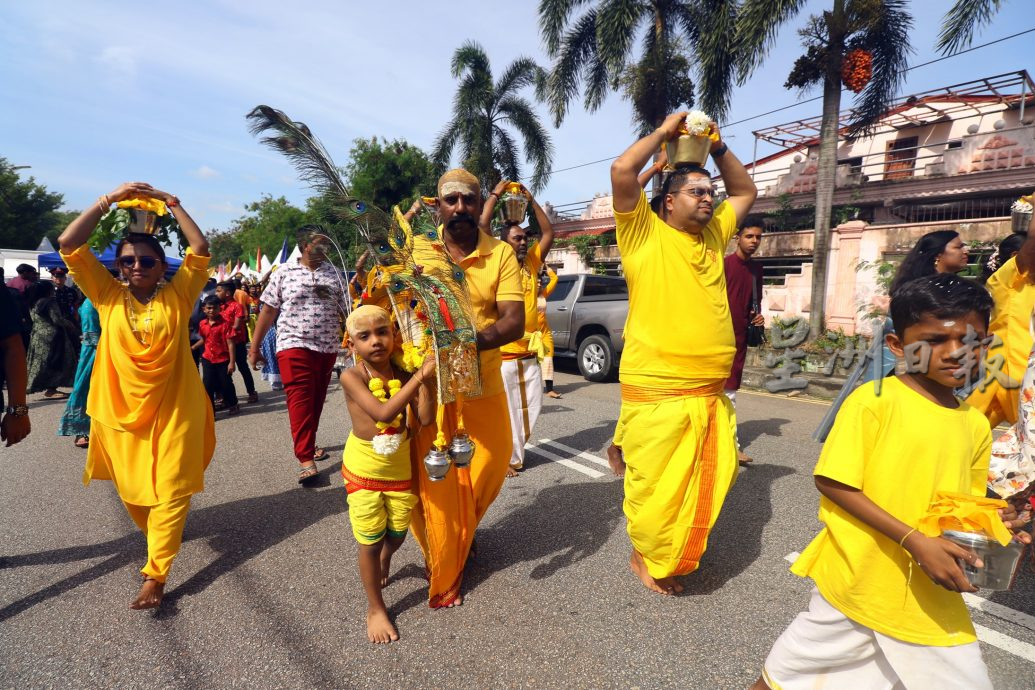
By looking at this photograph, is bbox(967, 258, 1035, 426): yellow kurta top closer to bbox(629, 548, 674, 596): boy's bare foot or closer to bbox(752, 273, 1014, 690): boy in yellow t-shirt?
bbox(752, 273, 1014, 690): boy in yellow t-shirt

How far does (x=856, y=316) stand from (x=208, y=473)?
1123 cm

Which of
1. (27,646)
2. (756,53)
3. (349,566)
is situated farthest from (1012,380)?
(756,53)

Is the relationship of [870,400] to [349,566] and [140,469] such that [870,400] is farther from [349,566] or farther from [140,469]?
[140,469]

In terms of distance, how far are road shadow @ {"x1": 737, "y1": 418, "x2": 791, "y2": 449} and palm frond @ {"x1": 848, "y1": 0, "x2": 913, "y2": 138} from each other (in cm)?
776

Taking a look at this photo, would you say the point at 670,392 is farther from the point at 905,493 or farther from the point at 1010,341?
the point at 1010,341

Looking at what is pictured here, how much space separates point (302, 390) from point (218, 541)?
1290 millimetres

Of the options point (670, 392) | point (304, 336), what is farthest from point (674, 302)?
point (304, 336)

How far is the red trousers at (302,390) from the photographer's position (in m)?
4.61

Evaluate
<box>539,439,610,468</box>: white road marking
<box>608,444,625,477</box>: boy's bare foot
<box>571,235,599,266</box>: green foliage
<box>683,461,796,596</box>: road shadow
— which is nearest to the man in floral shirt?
<box>539,439,610,468</box>: white road marking

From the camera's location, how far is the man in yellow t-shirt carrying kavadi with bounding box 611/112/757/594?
110 inches

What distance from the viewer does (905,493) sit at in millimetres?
1681

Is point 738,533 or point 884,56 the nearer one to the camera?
point 738,533

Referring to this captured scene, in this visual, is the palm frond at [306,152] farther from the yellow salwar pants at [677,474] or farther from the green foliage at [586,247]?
the green foliage at [586,247]

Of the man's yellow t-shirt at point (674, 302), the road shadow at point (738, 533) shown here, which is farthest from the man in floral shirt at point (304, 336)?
the road shadow at point (738, 533)
